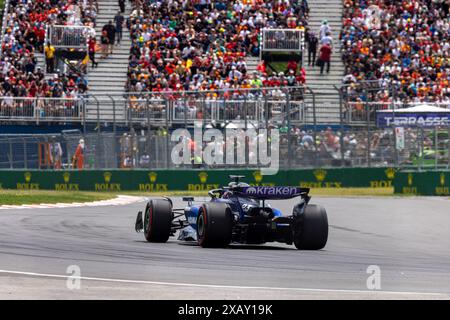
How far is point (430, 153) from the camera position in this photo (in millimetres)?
33500

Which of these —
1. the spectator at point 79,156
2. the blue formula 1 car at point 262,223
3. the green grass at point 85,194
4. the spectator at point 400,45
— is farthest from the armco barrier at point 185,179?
the blue formula 1 car at point 262,223

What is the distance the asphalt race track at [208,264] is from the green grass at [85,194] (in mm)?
5684

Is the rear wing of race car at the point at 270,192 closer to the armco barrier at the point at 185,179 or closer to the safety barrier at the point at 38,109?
the armco barrier at the point at 185,179

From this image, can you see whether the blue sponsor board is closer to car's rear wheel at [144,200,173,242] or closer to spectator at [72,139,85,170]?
spectator at [72,139,85,170]

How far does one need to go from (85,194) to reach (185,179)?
4.07 meters

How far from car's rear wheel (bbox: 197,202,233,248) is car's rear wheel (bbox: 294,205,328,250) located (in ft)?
3.28

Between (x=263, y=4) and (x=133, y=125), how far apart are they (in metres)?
15.2

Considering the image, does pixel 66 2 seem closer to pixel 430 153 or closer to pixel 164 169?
pixel 164 169

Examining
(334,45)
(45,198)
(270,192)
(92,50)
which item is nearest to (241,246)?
(270,192)

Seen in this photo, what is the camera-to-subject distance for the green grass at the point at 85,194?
27734mm

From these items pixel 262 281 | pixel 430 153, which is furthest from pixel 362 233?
pixel 430 153

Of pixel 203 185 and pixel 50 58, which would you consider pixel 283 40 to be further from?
pixel 203 185

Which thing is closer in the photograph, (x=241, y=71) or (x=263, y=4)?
(x=241, y=71)

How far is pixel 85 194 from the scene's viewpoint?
32.1 metres
